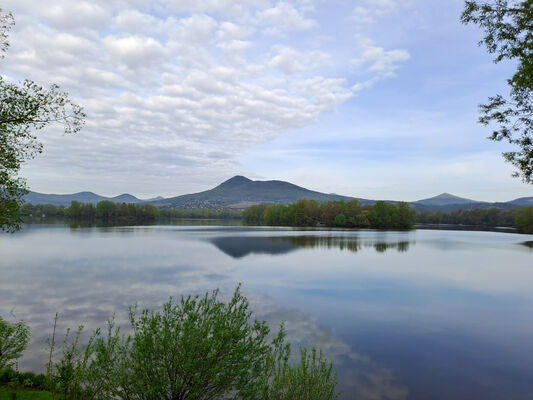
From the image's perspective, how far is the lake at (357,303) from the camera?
445 inches

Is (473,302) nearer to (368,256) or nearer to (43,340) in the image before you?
(368,256)

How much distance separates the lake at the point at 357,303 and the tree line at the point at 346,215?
8549 cm

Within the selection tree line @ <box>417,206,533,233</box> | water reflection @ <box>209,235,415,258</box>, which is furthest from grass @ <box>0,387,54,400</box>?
tree line @ <box>417,206,533,233</box>

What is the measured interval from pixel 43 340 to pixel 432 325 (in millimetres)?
17571

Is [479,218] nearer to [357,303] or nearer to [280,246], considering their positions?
[280,246]

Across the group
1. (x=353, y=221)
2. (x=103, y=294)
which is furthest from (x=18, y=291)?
(x=353, y=221)

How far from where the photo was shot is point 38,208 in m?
183

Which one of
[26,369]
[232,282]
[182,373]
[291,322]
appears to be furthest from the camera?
[232,282]

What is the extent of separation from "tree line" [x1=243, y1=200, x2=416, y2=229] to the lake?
8549 centimetres

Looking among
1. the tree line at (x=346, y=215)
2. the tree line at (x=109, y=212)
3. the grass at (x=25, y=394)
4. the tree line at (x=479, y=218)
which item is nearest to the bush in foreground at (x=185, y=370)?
the grass at (x=25, y=394)

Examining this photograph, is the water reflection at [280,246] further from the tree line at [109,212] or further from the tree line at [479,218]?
the tree line at [109,212]

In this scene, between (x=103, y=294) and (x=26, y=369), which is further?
(x=103, y=294)

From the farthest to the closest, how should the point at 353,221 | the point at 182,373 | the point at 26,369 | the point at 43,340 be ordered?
the point at 353,221, the point at 43,340, the point at 26,369, the point at 182,373

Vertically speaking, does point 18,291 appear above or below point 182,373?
below
